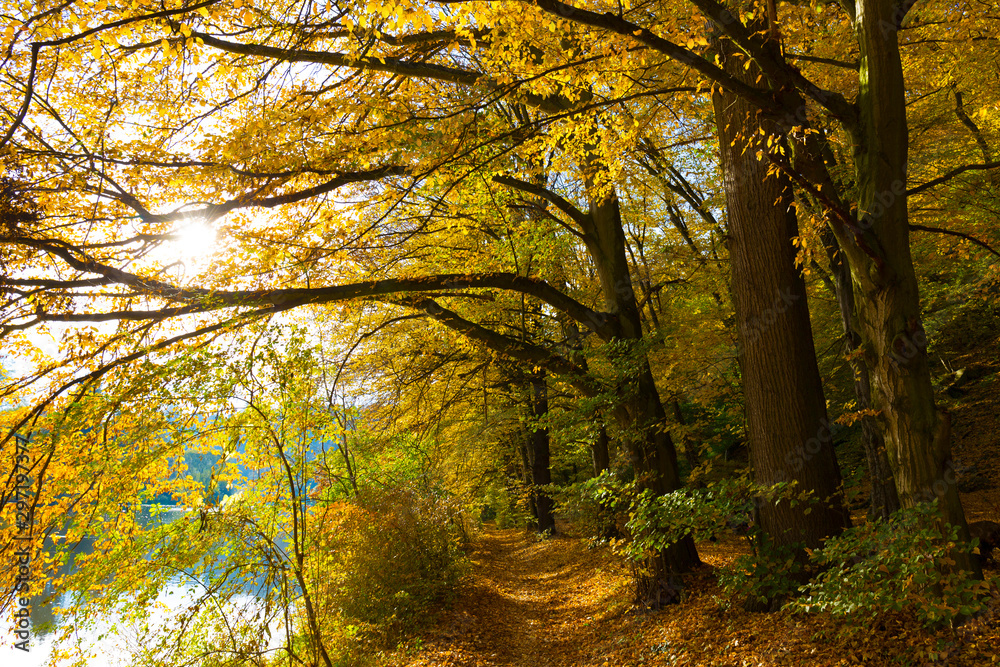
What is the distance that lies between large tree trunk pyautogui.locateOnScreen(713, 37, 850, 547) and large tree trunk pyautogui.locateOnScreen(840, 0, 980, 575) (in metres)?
1.33

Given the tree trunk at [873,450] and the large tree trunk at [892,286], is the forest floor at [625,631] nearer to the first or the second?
the large tree trunk at [892,286]

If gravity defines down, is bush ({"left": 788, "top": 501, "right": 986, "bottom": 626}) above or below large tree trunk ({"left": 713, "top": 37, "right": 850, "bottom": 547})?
below

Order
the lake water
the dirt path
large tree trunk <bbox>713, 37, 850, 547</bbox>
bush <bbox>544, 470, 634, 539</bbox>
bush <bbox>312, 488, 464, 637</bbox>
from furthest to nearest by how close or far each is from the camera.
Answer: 1. bush <bbox>544, 470, 634, 539</bbox>
2. bush <bbox>312, 488, 464, 637</bbox>
3. the dirt path
4. the lake water
5. large tree trunk <bbox>713, 37, 850, 547</bbox>

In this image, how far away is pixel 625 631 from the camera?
7195mm

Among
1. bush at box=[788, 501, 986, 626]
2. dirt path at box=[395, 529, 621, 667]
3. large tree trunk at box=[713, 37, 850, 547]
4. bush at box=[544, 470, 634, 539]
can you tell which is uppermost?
large tree trunk at box=[713, 37, 850, 547]

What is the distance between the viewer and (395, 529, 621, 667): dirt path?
25.3ft

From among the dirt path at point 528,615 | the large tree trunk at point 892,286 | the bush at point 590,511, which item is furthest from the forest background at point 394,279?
the bush at point 590,511

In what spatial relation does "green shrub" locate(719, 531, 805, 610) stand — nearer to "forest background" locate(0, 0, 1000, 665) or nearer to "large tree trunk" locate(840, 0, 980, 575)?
"forest background" locate(0, 0, 1000, 665)

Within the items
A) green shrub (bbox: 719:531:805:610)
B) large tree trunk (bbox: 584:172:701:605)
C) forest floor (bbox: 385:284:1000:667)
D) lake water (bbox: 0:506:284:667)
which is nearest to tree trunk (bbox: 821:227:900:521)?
forest floor (bbox: 385:284:1000:667)

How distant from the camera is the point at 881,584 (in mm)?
3771

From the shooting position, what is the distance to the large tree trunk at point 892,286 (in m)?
3.80

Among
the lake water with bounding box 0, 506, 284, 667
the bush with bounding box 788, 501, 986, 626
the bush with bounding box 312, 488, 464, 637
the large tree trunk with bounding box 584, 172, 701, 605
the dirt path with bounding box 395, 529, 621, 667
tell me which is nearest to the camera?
the bush with bounding box 788, 501, 986, 626

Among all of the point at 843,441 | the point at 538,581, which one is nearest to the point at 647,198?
the point at 843,441

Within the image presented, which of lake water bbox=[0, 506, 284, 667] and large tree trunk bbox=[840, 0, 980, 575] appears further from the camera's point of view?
lake water bbox=[0, 506, 284, 667]
